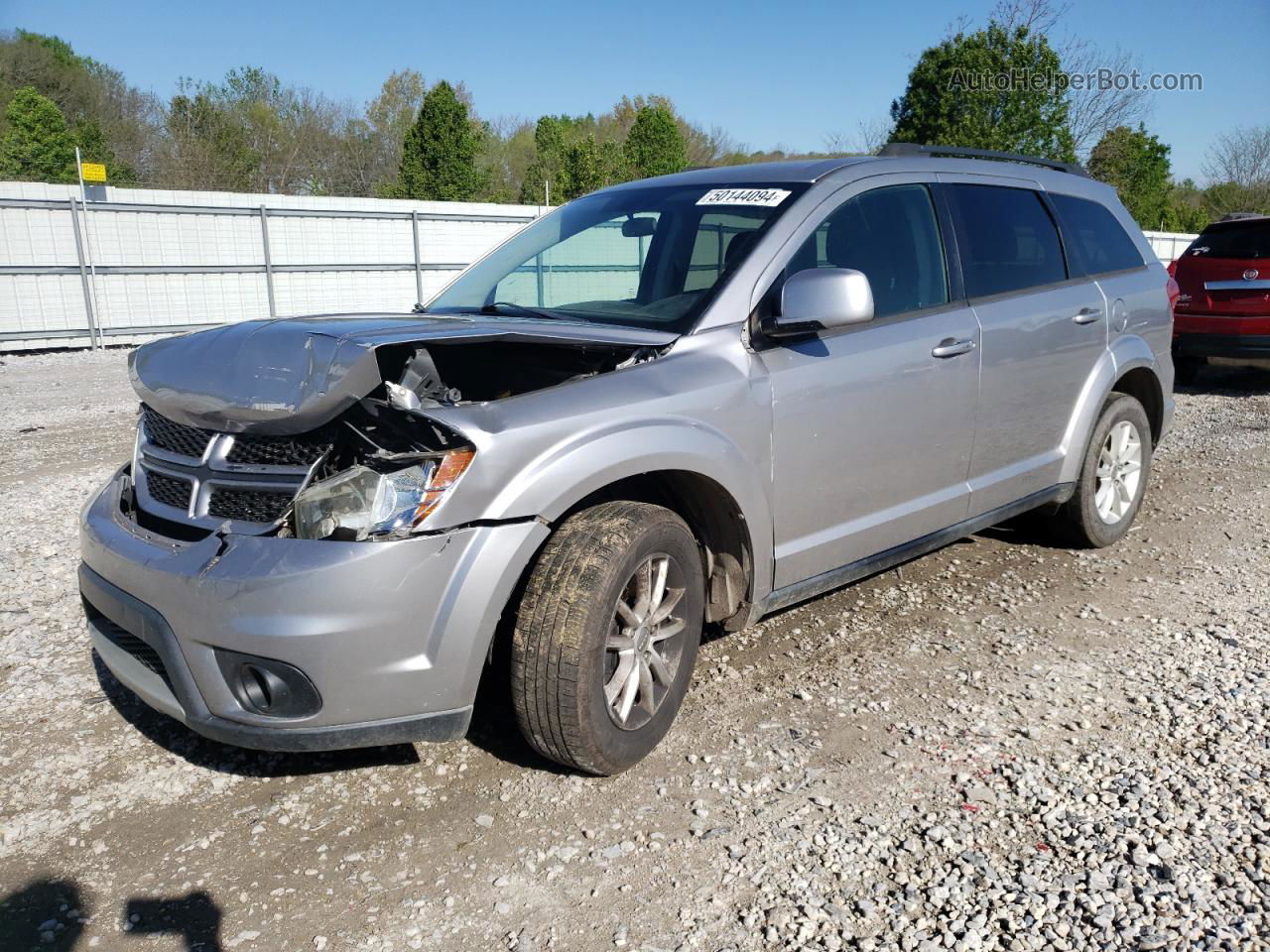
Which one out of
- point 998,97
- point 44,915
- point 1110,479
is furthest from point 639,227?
point 998,97

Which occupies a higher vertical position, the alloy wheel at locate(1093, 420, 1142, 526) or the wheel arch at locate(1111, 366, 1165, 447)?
the wheel arch at locate(1111, 366, 1165, 447)

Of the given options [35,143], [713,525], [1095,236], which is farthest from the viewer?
[35,143]

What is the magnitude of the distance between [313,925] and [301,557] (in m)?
0.86

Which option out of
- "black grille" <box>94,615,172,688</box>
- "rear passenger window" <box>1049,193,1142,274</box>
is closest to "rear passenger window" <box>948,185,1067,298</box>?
"rear passenger window" <box>1049,193,1142,274</box>

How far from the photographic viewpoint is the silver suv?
2.44m

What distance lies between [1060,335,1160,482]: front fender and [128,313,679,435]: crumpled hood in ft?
8.04

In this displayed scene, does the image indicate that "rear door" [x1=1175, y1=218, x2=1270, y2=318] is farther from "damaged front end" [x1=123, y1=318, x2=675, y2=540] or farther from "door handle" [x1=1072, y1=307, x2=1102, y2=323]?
"damaged front end" [x1=123, y1=318, x2=675, y2=540]

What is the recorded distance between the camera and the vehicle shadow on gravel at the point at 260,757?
300 centimetres

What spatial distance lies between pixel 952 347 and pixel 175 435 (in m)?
2.75

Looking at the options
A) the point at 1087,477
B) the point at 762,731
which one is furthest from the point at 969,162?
the point at 762,731

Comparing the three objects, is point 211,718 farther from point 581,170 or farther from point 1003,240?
point 581,170

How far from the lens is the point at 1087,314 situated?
14.9ft

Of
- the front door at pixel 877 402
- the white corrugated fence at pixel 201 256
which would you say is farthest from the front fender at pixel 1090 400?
the white corrugated fence at pixel 201 256

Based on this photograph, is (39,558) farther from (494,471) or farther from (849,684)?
(849,684)
